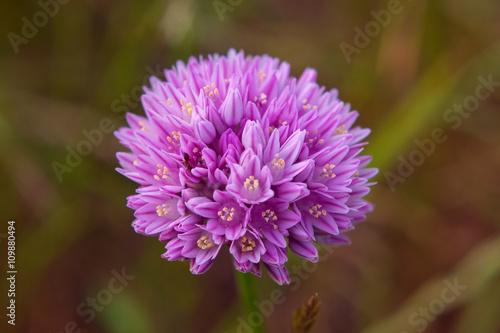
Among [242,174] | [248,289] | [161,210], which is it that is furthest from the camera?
[248,289]

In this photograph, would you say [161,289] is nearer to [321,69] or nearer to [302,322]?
[302,322]

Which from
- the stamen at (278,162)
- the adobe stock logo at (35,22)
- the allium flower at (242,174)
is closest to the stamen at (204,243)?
the allium flower at (242,174)

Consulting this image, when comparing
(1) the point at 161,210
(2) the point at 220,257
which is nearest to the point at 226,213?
(1) the point at 161,210

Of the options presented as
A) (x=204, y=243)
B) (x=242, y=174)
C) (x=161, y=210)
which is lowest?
(x=204, y=243)

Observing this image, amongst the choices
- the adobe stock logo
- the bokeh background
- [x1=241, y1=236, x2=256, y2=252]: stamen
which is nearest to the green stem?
[x1=241, y1=236, x2=256, y2=252]: stamen

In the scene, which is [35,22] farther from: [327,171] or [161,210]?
[327,171]

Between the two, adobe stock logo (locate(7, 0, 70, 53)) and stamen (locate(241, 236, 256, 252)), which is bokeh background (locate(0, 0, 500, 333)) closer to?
adobe stock logo (locate(7, 0, 70, 53))
